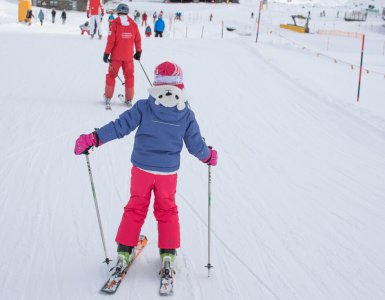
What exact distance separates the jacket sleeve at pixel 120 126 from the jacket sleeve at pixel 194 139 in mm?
389

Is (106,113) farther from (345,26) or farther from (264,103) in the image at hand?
(345,26)

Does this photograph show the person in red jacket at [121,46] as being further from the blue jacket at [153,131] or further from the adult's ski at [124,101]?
the blue jacket at [153,131]

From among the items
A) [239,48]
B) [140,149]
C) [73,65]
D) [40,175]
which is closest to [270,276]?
[140,149]

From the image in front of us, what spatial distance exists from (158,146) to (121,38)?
18.3ft

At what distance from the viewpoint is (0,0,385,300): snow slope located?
144 inches

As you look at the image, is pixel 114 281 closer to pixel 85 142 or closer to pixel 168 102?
pixel 85 142

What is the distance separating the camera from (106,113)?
28.3 feet

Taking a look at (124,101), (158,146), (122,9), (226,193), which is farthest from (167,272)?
(124,101)

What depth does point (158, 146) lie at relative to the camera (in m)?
3.44

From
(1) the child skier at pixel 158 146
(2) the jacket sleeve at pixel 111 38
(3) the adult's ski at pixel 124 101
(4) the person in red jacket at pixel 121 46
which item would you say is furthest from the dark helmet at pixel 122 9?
(1) the child skier at pixel 158 146

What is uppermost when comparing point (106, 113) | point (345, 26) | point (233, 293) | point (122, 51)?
point (345, 26)

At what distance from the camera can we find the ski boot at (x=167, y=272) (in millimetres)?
3377

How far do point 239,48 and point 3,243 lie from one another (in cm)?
1479

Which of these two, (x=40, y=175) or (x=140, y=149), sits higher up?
(x=140, y=149)
